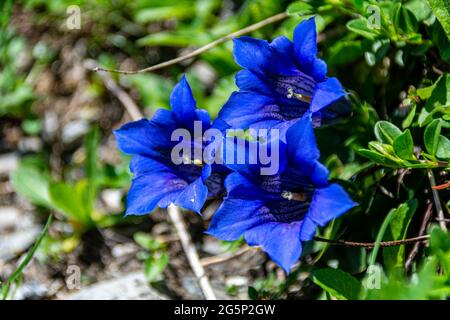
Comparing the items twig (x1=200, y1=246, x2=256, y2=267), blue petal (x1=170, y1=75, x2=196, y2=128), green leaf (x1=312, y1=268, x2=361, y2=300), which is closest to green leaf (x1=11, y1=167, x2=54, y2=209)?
twig (x1=200, y1=246, x2=256, y2=267)

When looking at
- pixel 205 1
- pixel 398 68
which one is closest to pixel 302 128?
pixel 398 68

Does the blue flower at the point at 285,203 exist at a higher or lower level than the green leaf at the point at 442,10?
lower

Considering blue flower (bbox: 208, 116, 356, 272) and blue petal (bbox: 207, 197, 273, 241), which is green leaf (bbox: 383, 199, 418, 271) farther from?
blue petal (bbox: 207, 197, 273, 241)

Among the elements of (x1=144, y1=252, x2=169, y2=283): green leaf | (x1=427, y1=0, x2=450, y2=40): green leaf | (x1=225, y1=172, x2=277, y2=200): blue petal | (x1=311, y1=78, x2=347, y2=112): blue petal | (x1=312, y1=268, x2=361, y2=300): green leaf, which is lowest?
(x1=144, y1=252, x2=169, y2=283): green leaf

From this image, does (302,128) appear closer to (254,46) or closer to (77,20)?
(254,46)

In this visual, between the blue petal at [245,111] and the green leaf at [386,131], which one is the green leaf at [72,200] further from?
the green leaf at [386,131]

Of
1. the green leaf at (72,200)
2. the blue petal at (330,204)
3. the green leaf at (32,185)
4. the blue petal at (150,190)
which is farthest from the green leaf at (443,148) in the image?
the green leaf at (32,185)

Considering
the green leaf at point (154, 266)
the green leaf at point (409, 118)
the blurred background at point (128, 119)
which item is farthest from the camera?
the green leaf at point (154, 266)

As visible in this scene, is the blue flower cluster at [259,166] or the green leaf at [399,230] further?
the green leaf at [399,230]
